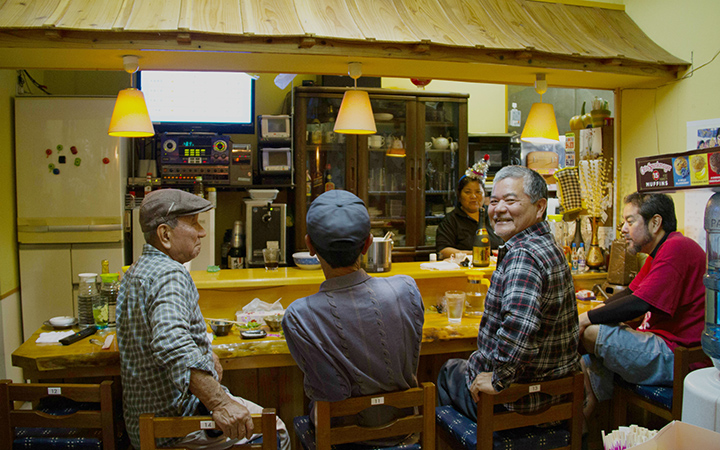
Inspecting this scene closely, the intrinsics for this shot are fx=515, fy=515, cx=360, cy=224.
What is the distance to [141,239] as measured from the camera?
15.3 ft

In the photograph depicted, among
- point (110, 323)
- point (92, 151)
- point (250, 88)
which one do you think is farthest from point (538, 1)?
point (92, 151)

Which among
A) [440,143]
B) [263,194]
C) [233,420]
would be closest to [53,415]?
[233,420]

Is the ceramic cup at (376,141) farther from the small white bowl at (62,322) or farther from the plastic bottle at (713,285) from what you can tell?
the plastic bottle at (713,285)

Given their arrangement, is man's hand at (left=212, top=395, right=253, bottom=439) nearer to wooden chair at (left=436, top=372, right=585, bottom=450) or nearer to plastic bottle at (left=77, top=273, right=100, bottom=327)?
wooden chair at (left=436, top=372, right=585, bottom=450)

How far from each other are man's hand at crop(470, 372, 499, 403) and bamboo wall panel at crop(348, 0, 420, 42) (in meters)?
1.86

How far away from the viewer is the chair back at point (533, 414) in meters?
1.77

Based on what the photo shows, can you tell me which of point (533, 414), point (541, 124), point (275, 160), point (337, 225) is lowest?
point (533, 414)

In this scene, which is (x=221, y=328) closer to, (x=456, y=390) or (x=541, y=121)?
(x=456, y=390)

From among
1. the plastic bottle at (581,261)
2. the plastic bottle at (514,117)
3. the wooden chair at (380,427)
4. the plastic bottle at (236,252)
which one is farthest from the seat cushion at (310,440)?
the plastic bottle at (514,117)

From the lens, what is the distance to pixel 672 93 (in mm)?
3486

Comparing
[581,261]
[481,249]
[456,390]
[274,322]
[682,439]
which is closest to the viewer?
[682,439]

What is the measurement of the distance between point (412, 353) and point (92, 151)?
3.86 metres

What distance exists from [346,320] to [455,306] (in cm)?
129

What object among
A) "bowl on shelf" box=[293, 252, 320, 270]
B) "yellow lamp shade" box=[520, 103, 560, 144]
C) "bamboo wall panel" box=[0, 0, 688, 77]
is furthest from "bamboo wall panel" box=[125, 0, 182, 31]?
"yellow lamp shade" box=[520, 103, 560, 144]
